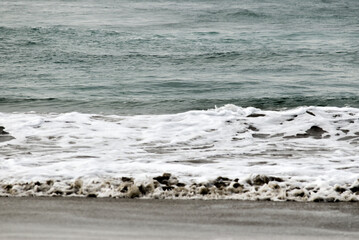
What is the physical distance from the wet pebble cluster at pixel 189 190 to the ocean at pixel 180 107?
2 centimetres

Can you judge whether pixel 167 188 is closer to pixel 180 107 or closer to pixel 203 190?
pixel 203 190

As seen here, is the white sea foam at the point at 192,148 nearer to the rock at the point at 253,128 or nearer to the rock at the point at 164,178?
the rock at the point at 253,128

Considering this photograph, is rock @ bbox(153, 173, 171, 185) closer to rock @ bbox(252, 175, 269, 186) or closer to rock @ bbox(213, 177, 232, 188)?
rock @ bbox(213, 177, 232, 188)

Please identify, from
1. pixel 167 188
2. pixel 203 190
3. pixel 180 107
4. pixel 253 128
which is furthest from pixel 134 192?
pixel 180 107

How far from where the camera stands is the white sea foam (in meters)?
6.15

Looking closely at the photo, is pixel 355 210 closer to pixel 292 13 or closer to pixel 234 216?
pixel 234 216

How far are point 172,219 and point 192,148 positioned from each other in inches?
116

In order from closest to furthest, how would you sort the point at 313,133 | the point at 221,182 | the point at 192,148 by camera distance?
the point at 221,182 → the point at 192,148 → the point at 313,133

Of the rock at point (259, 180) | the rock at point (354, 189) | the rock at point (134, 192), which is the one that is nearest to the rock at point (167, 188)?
the rock at point (134, 192)

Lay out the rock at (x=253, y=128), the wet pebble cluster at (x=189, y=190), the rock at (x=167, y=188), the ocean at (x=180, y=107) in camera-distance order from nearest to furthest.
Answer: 1. the wet pebble cluster at (x=189, y=190)
2. the rock at (x=167, y=188)
3. the ocean at (x=180, y=107)
4. the rock at (x=253, y=128)

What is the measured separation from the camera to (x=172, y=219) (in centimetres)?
484

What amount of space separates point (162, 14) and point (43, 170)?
2445cm

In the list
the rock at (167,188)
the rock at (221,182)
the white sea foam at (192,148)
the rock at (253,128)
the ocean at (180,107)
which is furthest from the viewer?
the rock at (253,128)

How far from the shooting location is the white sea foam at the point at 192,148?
20.2 ft
